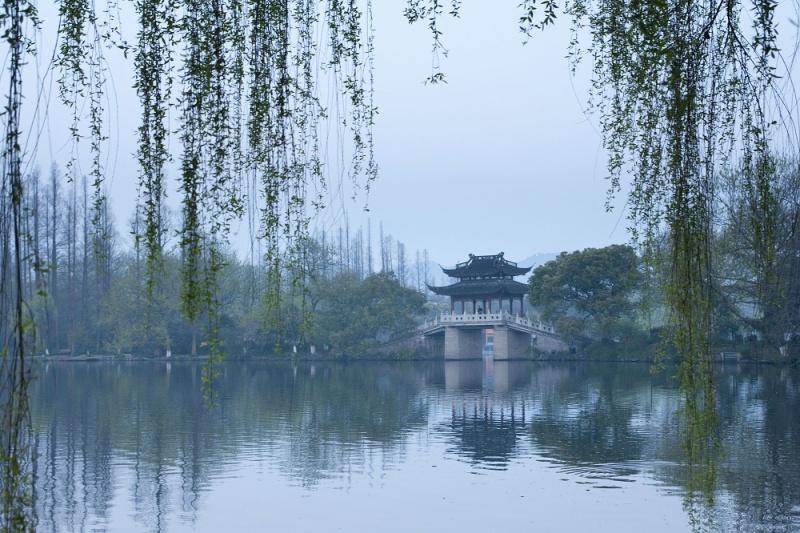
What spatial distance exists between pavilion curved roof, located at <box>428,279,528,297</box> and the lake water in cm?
2232

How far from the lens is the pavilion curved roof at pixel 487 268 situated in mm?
52875

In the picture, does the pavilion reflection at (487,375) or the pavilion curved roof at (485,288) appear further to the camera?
the pavilion curved roof at (485,288)

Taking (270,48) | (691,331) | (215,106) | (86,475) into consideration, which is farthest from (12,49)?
(86,475)

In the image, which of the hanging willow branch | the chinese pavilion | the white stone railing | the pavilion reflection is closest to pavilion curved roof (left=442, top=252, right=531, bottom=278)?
the chinese pavilion

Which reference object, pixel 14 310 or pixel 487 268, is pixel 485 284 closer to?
pixel 487 268

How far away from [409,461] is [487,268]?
38.7 metres

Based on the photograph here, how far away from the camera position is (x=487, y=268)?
53.4m

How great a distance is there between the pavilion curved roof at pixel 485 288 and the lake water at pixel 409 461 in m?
22.3

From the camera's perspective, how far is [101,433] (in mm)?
18656

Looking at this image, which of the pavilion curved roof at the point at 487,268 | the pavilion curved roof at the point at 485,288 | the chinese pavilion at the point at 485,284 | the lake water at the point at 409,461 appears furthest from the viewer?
the pavilion curved roof at the point at 487,268

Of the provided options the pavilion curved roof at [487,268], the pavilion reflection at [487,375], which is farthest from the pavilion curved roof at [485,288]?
the pavilion reflection at [487,375]

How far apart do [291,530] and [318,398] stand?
16.3m

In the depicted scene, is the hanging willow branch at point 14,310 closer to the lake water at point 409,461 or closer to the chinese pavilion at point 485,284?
the lake water at point 409,461

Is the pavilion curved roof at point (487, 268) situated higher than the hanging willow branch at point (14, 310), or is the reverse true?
the pavilion curved roof at point (487, 268)
